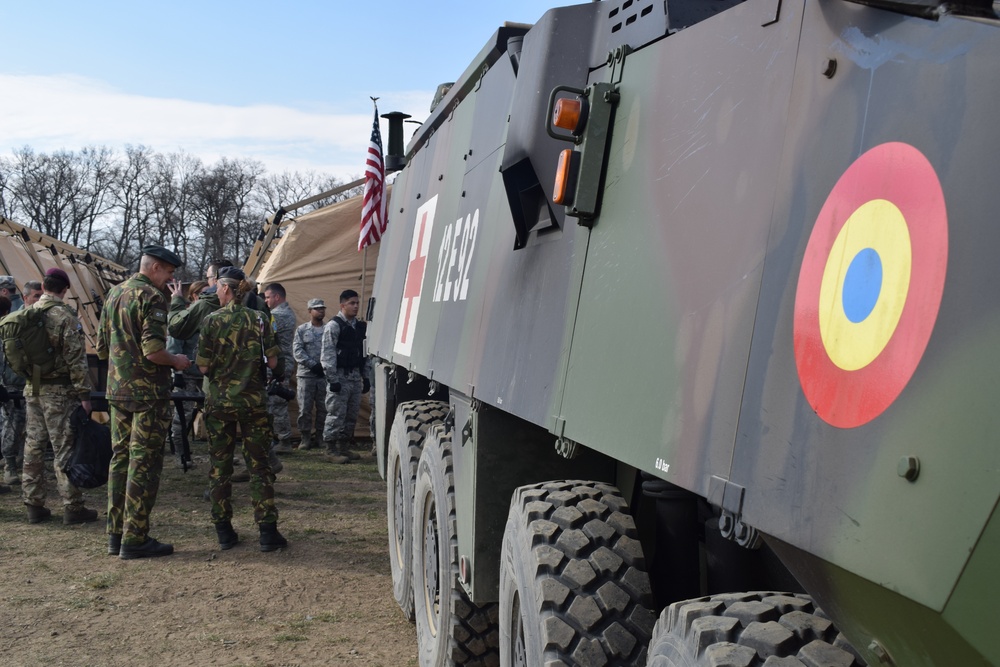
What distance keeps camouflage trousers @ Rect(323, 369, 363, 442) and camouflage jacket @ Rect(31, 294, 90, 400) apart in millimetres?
Result: 4262

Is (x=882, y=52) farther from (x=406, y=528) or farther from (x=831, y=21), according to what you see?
(x=406, y=528)

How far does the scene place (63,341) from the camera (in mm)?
8594

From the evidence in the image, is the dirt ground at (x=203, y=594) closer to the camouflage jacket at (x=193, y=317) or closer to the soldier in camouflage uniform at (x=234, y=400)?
the soldier in camouflage uniform at (x=234, y=400)

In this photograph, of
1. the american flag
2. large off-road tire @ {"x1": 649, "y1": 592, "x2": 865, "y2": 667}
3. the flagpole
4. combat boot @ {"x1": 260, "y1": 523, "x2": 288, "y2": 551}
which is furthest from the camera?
the flagpole

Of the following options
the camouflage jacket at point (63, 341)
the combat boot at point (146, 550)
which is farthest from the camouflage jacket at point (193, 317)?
the combat boot at point (146, 550)

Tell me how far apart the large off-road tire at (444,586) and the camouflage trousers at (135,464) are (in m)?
3.48

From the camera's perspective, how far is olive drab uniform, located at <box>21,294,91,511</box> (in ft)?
28.2

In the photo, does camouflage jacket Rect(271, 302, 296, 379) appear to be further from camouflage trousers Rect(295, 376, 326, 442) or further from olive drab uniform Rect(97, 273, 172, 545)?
olive drab uniform Rect(97, 273, 172, 545)

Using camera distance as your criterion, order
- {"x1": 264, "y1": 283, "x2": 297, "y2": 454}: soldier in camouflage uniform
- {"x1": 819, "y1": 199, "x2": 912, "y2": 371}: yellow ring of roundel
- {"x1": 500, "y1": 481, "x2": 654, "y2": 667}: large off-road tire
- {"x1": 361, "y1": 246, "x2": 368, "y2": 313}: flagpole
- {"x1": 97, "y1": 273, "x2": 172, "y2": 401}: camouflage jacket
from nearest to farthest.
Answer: {"x1": 819, "y1": 199, "x2": 912, "y2": 371}: yellow ring of roundel, {"x1": 500, "y1": 481, "x2": 654, "y2": 667}: large off-road tire, {"x1": 97, "y1": 273, "x2": 172, "y2": 401}: camouflage jacket, {"x1": 264, "y1": 283, "x2": 297, "y2": 454}: soldier in camouflage uniform, {"x1": 361, "y1": 246, "x2": 368, "y2": 313}: flagpole

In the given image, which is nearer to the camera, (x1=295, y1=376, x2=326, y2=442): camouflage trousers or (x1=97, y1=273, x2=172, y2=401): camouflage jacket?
(x1=97, y1=273, x2=172, y2=401): camouflage jacket

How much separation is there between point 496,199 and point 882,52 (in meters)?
2.14

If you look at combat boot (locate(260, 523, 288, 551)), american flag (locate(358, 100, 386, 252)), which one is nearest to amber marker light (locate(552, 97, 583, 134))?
combat boot (locate(260, 523, 288, 551))

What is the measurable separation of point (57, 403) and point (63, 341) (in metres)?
0.55

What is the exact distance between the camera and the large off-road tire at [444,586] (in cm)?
413
